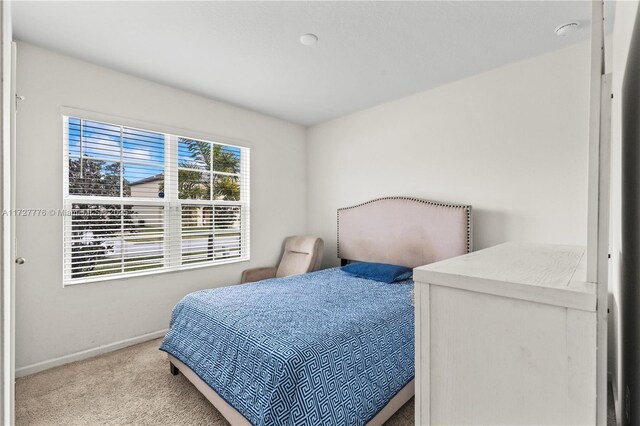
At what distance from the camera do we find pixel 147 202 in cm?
296

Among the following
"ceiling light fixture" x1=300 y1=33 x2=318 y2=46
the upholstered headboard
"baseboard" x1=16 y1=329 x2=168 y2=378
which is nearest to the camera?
"ceiling light fixture" x1=300 y1=33 x2=318 y2=46

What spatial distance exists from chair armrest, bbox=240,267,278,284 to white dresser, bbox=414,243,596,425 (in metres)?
3.10

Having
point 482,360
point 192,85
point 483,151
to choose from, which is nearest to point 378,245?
point 483,151

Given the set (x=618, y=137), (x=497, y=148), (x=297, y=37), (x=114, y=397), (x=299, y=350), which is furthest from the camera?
(x=497, y=148)

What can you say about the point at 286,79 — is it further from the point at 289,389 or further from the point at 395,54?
the point at 289,389

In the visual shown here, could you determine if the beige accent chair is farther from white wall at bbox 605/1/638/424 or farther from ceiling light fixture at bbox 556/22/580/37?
ceiling light fixture at bbox 556/22/580/37

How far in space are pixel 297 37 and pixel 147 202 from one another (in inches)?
81.5

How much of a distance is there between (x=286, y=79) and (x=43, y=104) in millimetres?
1978

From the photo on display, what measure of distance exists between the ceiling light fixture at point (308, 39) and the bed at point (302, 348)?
1.90m

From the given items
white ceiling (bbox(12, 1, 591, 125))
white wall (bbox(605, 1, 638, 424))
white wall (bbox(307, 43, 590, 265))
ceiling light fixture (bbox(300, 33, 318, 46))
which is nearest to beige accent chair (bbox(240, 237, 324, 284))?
white wall (bbox(307, 43, 590, 265))

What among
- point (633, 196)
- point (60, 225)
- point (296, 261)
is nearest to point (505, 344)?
point (633, 196)

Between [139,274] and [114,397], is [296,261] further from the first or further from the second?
[114,397]

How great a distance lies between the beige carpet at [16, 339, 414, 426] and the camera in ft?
5.95

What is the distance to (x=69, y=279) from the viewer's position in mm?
2545
